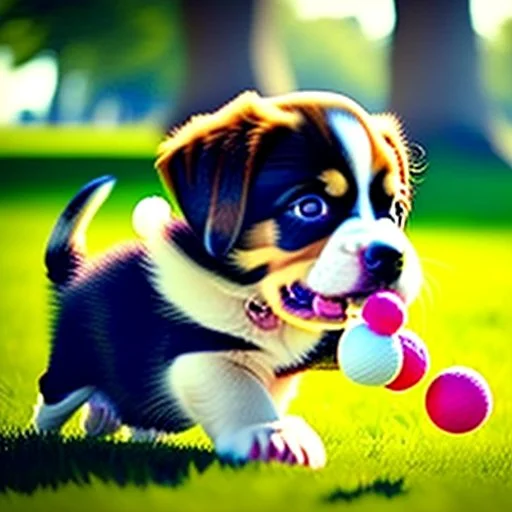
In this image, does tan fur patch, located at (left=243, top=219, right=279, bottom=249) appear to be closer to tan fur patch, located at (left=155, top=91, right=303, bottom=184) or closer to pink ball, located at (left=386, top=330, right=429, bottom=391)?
tan fur patch, located at (left=155, top=91, right=303, bottom=184)

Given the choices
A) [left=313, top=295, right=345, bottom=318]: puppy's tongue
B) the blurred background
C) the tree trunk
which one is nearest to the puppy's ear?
[left=313, top=295, right=345, bottom=318]: puppy's tongue

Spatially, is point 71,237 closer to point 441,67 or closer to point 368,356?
point 368,356

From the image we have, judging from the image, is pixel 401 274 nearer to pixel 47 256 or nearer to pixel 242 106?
pixel 242 106

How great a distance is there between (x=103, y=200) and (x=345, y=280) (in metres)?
0.38

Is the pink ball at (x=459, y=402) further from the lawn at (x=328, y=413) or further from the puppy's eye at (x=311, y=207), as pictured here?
the puppy's eye at (x=311, y=207)

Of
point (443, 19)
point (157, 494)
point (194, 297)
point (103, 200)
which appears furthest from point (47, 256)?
point (443, 19)

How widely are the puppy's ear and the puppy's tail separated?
7.1 inches

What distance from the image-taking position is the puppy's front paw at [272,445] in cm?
160

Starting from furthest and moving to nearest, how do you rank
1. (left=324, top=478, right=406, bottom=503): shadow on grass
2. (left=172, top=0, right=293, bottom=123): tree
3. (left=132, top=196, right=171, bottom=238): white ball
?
(left=172, top=0, right=293, bottom=123): tree
(left=132, top=196, right=171, bottom=238): white ball
(left=324, top=478, right=406, bottom=503): shadow on grass

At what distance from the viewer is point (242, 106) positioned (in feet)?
5.49

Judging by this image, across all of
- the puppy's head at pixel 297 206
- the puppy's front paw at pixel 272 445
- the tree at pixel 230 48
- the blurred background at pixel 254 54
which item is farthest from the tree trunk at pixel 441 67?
the puppy's front paw at pixel 272 445

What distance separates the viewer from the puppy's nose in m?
1.58

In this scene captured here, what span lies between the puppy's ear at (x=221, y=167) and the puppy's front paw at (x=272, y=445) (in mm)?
212

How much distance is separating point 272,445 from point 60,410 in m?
0.33
